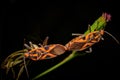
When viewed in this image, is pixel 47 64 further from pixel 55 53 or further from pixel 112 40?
pixel 112 40

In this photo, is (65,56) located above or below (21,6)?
below

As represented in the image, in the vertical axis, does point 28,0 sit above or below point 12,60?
above

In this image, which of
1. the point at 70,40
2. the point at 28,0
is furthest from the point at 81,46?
the point at 28,0

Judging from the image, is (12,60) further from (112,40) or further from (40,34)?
(112,40)

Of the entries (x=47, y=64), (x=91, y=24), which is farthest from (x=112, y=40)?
(x=47, y=64)
